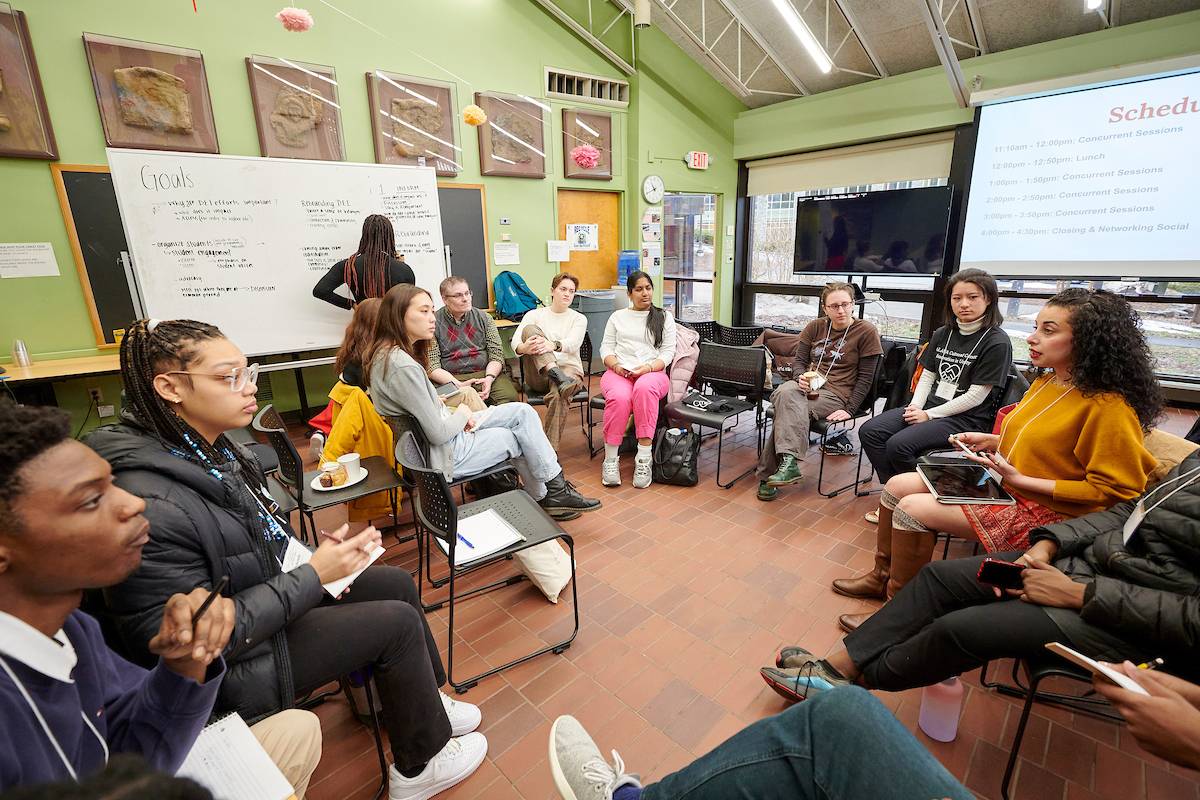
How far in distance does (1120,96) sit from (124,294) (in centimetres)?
787

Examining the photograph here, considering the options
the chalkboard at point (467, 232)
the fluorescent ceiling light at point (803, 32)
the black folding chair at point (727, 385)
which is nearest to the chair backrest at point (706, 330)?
the black folding chair at point (727, 385)

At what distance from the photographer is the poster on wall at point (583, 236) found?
6066 mm

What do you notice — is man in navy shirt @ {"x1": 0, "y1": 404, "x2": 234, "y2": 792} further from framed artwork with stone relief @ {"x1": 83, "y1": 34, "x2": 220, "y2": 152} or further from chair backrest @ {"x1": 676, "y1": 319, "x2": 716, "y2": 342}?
framed artwork with stone relief @ {"x1": 83, "y1": 34, "x2": 220, "y2": 152}

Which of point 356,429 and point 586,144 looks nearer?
point 356,429

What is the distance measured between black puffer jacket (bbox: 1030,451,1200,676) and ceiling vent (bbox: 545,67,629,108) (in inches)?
227

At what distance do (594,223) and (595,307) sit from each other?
3.81 feet

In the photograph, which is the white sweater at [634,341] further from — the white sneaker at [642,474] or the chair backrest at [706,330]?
the chair backrest at [706,330]

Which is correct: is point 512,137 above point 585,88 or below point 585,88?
below

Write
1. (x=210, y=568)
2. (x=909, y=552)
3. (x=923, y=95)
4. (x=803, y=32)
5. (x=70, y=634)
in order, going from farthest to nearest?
(x=923, y=95) → (x=803, y=32) → (x=909, y=552) → (x=210, y=568) → (x=70, y=634)

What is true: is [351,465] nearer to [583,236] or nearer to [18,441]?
[18,441]

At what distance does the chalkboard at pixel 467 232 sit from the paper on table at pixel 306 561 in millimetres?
3885

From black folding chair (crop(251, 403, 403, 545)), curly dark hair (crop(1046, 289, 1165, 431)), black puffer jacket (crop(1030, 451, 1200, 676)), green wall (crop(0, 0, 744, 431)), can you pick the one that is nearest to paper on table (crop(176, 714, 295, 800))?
black folding chair (crop(251, 403, 403, 545))

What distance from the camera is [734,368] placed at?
367cm

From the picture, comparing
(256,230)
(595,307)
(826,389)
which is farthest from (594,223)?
(826,389)
